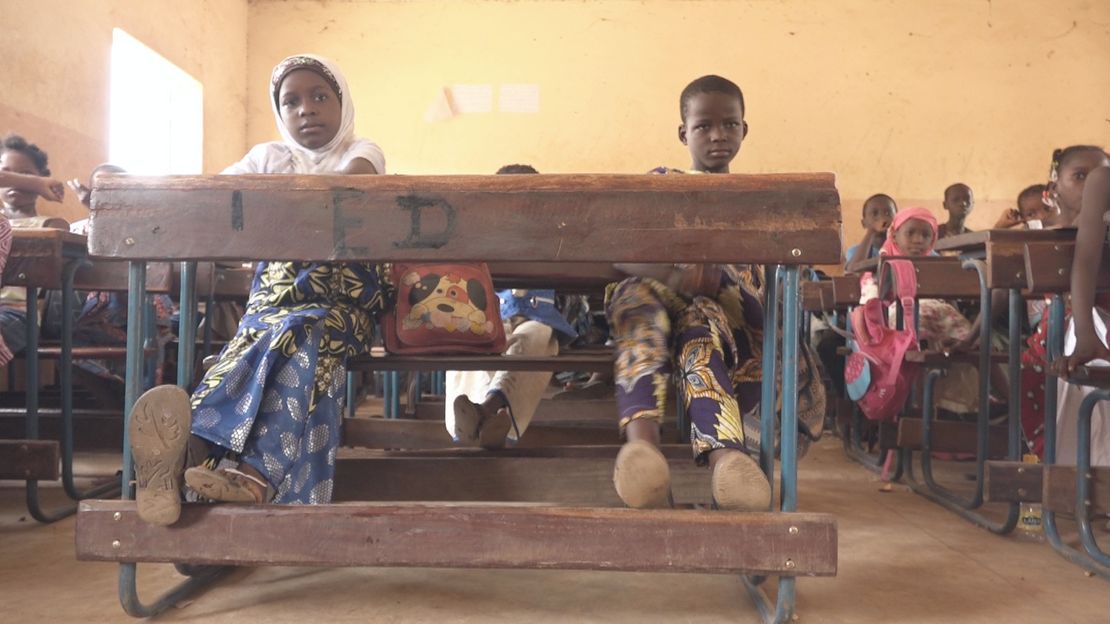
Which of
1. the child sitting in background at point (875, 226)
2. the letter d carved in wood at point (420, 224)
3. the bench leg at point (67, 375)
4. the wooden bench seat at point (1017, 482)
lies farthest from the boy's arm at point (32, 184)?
the child sitting in background at point (875, 226)

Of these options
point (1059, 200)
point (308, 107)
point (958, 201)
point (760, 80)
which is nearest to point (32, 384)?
point (308, 107)

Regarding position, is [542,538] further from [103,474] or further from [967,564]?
[103,474]

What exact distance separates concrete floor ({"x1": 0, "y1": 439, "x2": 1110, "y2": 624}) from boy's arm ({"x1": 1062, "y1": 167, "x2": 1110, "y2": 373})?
51cm

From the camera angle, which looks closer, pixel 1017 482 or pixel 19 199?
pixel 1017 482

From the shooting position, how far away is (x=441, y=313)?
2.04 metres

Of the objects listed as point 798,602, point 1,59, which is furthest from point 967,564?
point 1,59

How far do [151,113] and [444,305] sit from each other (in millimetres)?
4810

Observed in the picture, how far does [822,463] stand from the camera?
3.49 metres

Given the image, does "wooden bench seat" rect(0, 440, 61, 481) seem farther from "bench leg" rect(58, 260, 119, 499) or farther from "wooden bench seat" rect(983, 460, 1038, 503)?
"wooden bench seat" rect(983, 460, 1038, 503)

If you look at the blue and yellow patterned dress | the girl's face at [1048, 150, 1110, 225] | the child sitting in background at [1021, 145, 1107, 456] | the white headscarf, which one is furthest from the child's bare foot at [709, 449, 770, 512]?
the girl's face at [1048, 150, 1110, 225]

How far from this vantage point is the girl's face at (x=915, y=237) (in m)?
3.52

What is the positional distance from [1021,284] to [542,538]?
1.46 m

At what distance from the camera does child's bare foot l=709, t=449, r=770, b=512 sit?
4.57 feet

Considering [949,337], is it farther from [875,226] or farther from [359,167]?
[359,167]
